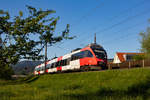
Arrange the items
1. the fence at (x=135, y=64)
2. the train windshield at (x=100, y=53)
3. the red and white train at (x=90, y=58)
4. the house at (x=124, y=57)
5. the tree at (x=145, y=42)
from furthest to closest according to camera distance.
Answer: the house at (x=124, y=57)
the tree at (x=145, y=42)
the train windshield at (x=100, y=53)
the red and white train at (x=90, y=58)
the fence at (x=135, y=64)

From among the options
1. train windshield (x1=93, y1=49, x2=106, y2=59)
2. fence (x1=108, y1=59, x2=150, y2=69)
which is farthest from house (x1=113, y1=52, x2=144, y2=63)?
train windshield (x1=93, y1=49, x2=106, y2=59)

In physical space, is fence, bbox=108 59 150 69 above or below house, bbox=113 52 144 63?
below

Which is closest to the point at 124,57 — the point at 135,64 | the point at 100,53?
the point at 135,64

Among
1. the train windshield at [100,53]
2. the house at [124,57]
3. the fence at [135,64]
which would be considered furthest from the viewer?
the house at [124,57]

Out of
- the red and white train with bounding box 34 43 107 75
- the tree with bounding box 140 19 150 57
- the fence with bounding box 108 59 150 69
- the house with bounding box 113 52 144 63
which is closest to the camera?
the fence with bounding box 108 59 150 69

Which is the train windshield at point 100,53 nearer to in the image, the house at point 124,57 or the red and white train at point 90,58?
the red and white train at point 90,58

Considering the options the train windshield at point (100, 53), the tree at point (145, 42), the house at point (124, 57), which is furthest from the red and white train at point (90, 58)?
the house at point (124, 57)

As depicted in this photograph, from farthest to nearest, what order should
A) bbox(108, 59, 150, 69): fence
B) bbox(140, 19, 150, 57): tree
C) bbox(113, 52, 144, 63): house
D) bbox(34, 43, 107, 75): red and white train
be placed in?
bbox(113, 52, 144, 63): house
bbox(140, 19, 150, 57): tree
bbox(34, 43, 107, 75): red and white train
bbox(108, 59, 150, 69): fence

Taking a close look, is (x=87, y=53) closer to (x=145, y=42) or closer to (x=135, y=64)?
(x=135, y=64)

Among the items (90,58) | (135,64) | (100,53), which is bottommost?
(135,64)

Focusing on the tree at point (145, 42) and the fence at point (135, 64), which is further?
the tree at point (145, 42)

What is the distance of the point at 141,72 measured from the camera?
1334cm

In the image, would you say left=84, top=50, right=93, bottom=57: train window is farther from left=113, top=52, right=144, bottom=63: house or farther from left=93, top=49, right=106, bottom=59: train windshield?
left=113, top=52, right=144, bottom=63: house

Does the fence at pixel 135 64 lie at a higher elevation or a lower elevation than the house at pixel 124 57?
lower
